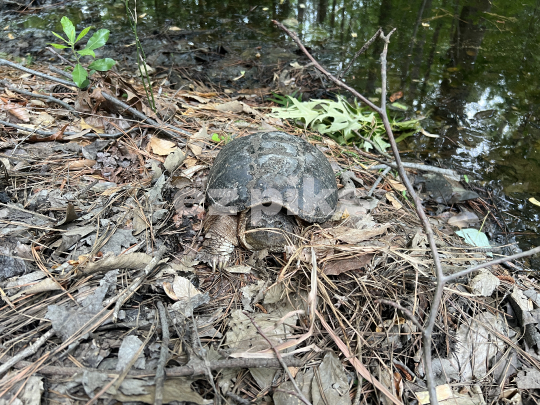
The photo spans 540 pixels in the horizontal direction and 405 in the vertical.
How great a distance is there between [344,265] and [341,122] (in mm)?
2167

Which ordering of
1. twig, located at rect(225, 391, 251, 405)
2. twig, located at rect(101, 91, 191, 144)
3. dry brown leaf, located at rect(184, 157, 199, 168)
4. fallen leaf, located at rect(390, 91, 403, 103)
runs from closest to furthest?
1. twig, located at rect(225, 391, 251, 405)
2. dry brown leaf, located at rect(184, 157, 199, 168)
3. twig, located at rect(101, 91, 191, 144)
4. fallen leaf, located at rect(390, 91, 403, 103)

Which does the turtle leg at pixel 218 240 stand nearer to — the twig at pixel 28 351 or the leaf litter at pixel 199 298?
the leaf litter at pixel 199 298

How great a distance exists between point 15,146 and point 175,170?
3.86ft

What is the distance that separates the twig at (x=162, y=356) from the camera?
4.42 feet

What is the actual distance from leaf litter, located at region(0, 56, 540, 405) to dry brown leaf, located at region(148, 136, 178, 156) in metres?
0.02

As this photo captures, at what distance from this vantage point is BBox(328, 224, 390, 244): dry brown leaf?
2.18 m

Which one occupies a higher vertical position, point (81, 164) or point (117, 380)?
point (81, 164)

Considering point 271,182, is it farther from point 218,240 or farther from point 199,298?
point 199,298

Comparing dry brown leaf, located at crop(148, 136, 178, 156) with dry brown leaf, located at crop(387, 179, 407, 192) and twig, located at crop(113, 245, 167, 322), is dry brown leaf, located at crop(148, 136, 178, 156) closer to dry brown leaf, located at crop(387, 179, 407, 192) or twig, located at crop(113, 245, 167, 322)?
twig, located at crop(113, 245, 167, 322)

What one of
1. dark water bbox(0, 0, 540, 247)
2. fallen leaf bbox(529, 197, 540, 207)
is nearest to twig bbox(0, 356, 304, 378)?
dark water bbox(0, 0, 540, 247)

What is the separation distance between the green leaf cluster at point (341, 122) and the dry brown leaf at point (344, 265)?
6.24 ft

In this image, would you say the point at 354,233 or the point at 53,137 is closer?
the point at 354,233

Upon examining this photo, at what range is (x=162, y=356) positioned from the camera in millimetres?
1483

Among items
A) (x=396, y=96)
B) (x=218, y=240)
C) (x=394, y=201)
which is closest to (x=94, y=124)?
(x=218, y=240)
